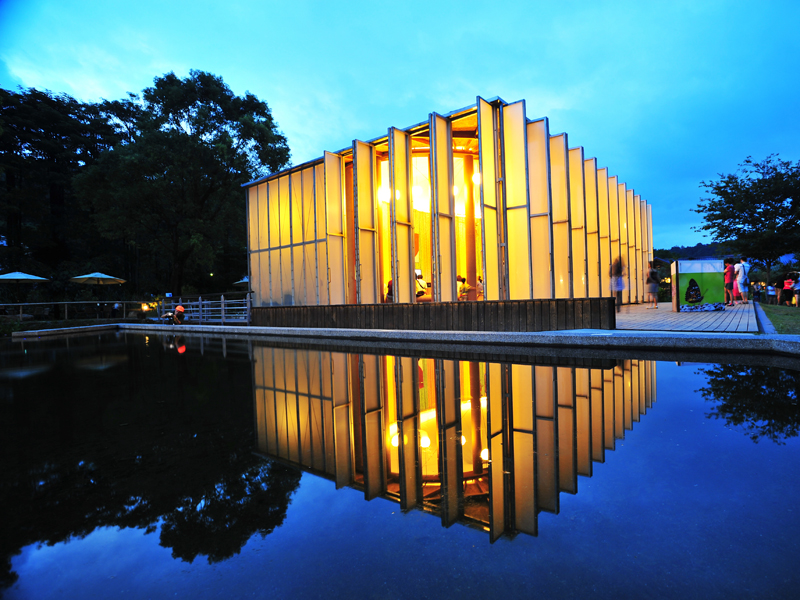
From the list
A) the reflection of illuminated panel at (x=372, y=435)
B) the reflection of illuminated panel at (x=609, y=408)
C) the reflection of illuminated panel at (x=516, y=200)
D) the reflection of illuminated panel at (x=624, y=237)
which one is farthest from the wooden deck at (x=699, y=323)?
the reflection of illuminated panel at (x=624, y=237)

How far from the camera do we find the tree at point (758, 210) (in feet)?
88.2

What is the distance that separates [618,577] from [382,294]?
637 inches

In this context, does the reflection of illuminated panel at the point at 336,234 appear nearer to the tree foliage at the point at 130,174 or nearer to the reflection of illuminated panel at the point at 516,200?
the reflection of illuminated panel at the point at 516,200

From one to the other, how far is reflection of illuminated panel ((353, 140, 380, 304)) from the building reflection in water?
896 centimetres

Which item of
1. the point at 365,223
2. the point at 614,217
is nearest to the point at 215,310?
the point at 365,223

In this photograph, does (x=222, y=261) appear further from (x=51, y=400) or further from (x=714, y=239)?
(x=714, y=239)

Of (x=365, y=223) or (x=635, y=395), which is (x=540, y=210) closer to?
(x=365, y=223)

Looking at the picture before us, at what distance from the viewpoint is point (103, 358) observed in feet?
32.1

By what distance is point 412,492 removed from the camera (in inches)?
99.0

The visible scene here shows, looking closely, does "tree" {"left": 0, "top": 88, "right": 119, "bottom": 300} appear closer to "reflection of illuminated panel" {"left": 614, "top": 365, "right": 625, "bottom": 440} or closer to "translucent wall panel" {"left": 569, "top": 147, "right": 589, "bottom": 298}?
"translucent wall panel" {"left": 569, "top": 147, "right": 589, "bottom": 298}

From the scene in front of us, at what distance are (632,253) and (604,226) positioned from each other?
18.9ft

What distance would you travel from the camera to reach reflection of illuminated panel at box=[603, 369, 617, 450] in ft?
10.8

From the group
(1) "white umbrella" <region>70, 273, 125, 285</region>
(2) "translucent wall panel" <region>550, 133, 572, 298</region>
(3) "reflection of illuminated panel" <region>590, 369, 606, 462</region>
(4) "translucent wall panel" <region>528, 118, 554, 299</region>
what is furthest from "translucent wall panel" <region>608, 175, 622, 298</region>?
(1) "white umbrella" <region>70, 273, 125, 285</region>

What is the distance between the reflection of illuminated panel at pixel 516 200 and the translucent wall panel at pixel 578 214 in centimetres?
426
